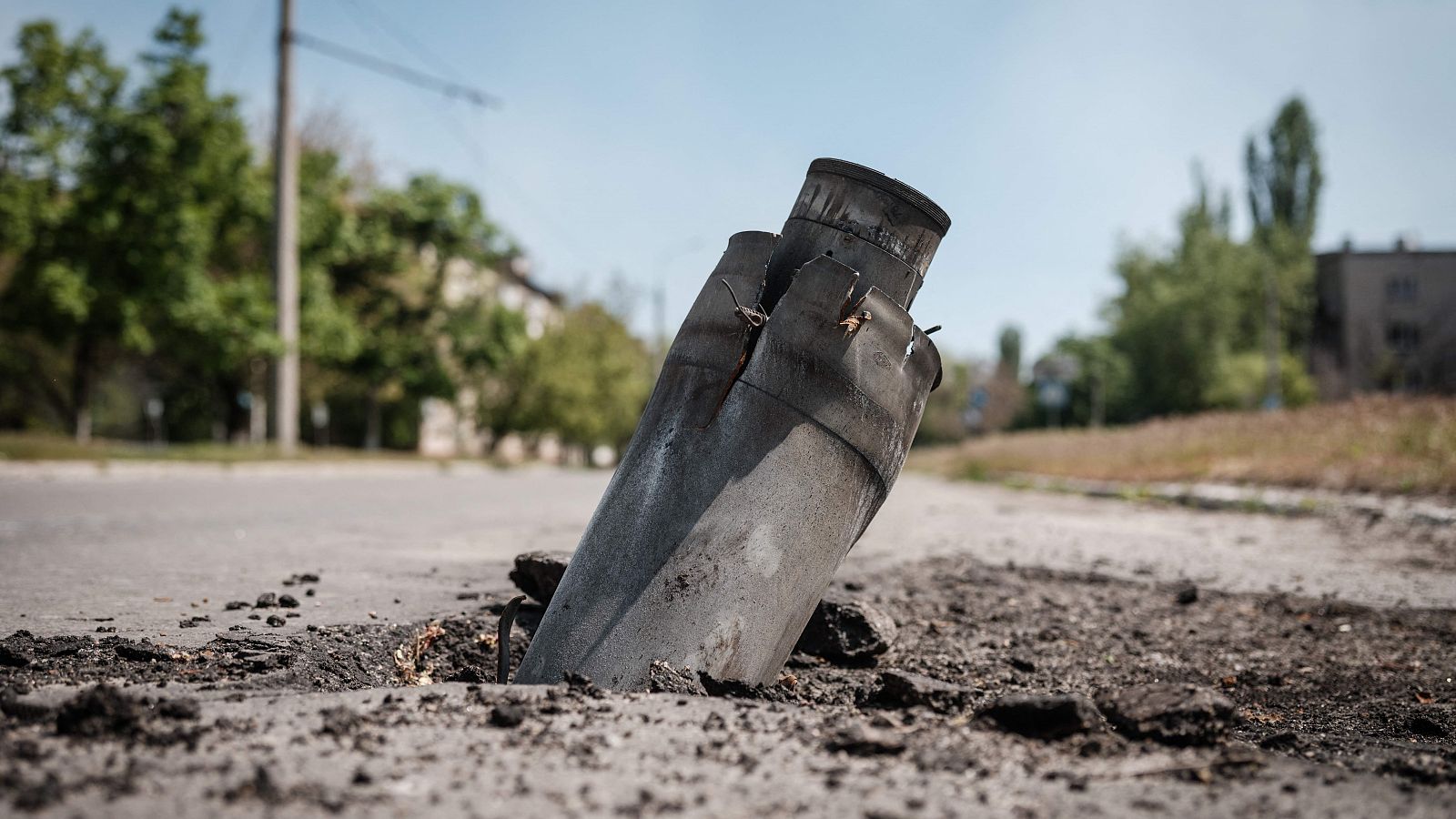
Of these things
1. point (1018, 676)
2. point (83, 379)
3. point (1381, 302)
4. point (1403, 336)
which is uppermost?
point (1381, 302)

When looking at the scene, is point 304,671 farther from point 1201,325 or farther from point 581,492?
point 1201,325

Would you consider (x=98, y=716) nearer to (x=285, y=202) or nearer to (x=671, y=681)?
(x=671, y=681)

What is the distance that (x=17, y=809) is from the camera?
1.52 meters

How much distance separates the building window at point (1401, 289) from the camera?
5512cm

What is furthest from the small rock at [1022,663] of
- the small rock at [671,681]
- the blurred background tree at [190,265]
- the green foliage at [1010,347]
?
the green foliage at [1010,347]

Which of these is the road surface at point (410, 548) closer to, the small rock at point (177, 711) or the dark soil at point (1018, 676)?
the dark soil at point (1018, 676)

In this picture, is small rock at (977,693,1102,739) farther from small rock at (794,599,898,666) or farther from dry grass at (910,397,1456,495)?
dry grass at (910,397,1456,495)

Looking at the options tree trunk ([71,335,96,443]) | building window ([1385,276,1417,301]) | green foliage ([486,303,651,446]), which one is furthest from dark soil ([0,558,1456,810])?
building window ([1385,276,1417,301])

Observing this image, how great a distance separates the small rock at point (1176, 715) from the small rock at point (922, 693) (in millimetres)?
359

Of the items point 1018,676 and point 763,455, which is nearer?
point 763,455

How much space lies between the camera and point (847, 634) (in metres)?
3.36

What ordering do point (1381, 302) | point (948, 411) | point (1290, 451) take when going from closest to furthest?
point (1290, 451) → point (1381, 302) → point (948, 411)

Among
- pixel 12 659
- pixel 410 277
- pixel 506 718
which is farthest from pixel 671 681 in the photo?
pixel 410 277

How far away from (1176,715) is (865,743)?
72 centimetres
